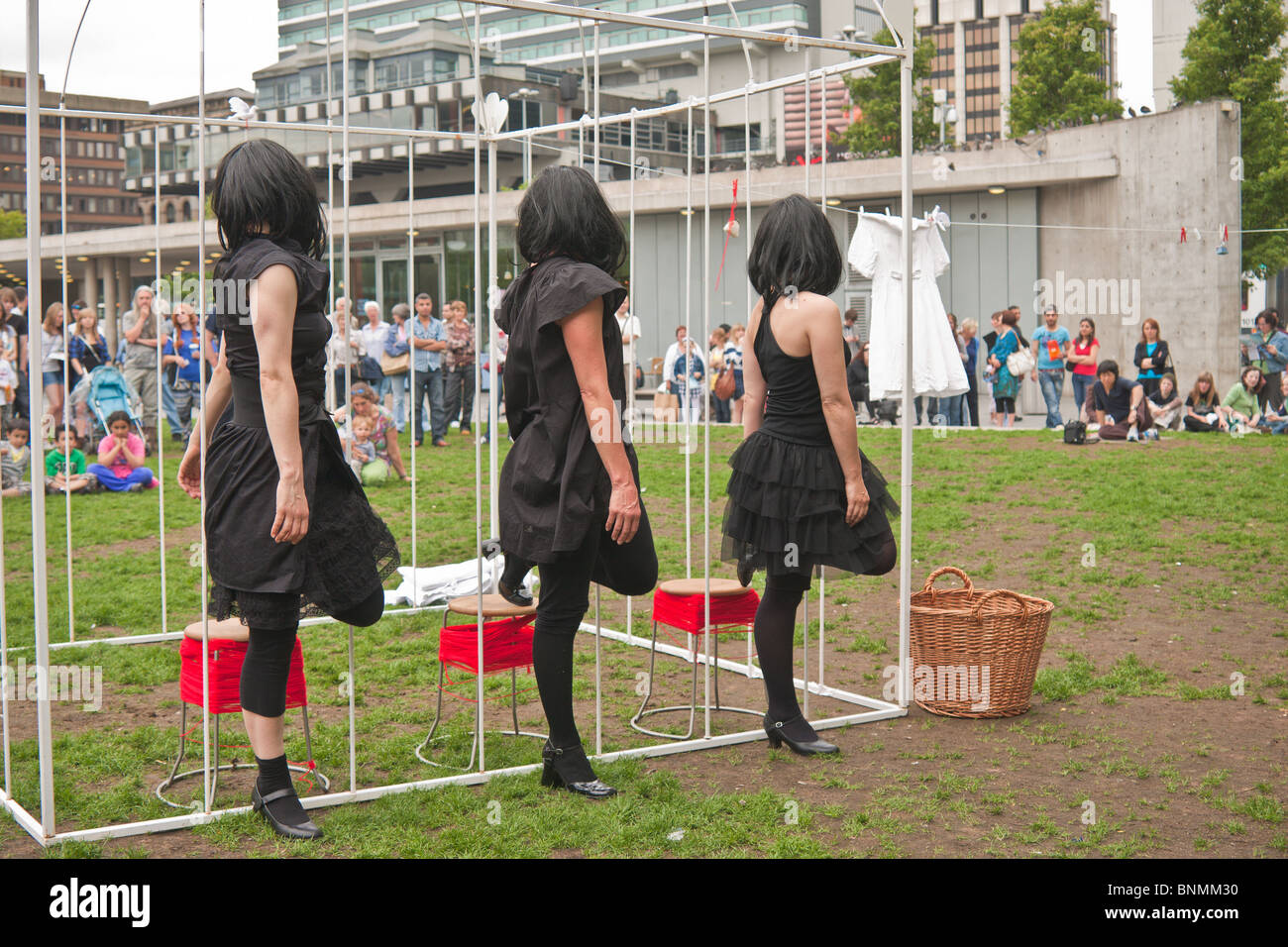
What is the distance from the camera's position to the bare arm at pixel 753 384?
4609 mm

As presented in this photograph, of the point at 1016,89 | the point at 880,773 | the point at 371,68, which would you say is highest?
the point at 1016,89

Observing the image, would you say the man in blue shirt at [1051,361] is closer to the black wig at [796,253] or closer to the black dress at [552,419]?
the black wig at [796,253]

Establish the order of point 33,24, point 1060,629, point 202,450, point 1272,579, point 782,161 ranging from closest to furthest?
point 33,24
point 202,450
point 1060,629
point 1272,579
point 782,161

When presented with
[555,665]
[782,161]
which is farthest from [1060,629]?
[782,161]

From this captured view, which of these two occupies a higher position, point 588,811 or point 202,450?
point 202,450

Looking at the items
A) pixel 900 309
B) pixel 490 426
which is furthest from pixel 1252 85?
pixel 490 426

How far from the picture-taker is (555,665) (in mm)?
4008

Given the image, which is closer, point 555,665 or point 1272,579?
point 555,665

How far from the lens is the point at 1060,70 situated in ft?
99.7

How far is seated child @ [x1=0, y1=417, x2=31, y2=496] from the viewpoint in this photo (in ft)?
37.5

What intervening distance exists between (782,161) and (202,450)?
934 inches

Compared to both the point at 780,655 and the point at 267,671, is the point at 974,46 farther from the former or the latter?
the point at 267,671

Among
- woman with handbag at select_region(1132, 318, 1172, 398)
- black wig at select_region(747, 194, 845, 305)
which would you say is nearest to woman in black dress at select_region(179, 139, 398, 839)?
black wig at select_region(747, 194, 845, 305)

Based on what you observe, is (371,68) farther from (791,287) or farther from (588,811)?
(588,811)
